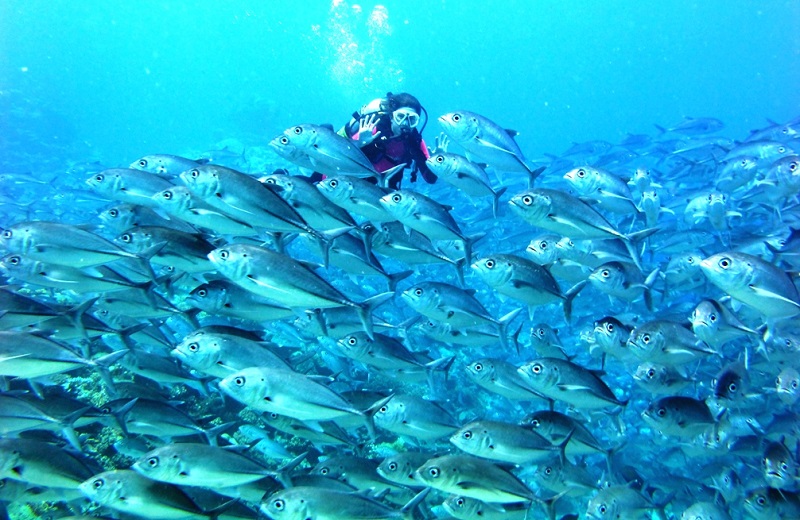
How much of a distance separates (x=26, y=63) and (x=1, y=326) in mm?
142571

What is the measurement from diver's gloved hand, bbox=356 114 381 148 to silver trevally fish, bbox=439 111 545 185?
127 cm

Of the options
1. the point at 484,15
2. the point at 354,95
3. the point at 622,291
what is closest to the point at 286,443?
the point at 622,291

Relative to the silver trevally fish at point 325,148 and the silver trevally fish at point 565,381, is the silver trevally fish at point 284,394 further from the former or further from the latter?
the silver trevally fish at point 325,148

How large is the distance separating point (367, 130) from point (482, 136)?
183 cm

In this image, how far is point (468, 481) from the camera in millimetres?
3381

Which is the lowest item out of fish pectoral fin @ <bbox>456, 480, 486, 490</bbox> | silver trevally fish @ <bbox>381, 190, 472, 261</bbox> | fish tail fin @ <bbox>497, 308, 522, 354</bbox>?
fish pectoral fin @ <bbox>456, 480, 486, 490</bbox>

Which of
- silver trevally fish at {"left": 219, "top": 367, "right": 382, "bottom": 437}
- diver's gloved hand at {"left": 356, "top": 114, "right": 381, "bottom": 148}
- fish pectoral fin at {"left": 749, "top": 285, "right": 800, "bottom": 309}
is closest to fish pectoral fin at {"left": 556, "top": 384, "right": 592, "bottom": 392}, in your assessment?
fish pectoral fin at {"left": 749, "top": 285, "right": 800, "bottom": 309}

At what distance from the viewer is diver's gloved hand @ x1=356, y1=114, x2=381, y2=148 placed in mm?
5742

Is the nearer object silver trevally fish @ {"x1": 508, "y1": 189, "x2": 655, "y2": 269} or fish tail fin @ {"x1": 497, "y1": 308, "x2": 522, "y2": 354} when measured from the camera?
silver trevally fish @ {"x1": 508, "y1": 189, "x2": 655, "y2": 269}

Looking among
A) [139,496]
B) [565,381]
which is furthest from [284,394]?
[565,381]

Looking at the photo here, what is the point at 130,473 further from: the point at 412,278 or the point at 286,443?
the point at 412,278

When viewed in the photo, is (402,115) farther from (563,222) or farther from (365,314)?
(365,314)

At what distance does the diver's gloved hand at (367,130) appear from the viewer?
5742mm

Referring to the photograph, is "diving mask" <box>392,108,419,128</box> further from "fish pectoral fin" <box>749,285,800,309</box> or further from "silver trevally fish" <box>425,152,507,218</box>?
"fish pectoral fin" <box>749,285,800,309</box>
